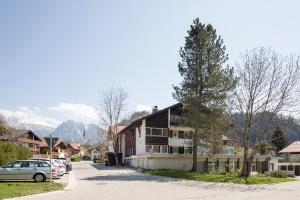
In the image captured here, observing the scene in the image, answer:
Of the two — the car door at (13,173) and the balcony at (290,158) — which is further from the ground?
the car door at (13,173)

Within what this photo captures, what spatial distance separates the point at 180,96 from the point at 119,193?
2473cm

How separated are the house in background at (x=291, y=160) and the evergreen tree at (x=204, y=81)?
41098 mm

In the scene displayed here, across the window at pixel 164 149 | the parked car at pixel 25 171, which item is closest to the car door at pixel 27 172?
the parked car at pixel 25 171

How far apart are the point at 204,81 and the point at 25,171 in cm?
2321

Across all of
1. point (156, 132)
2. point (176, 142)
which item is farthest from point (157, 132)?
point (176, 142)

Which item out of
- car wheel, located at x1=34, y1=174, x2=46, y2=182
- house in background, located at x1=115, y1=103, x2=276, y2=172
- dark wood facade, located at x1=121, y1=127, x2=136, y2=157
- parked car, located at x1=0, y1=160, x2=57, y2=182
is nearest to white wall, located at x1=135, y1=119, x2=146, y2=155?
house in background, located at x1=115, y1=103, x2=276, y2=172

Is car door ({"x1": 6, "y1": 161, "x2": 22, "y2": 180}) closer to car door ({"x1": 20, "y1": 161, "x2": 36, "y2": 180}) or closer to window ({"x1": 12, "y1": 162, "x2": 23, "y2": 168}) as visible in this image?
window ({"x1": 12, "y1": 162, "x2": 23, "y2": 168})

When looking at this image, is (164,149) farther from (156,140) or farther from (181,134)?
(181,134)

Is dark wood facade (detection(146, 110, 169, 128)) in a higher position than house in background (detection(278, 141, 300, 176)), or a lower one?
higher

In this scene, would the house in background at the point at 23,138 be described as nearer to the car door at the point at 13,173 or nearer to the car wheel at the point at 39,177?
the car door at the point at 13,173

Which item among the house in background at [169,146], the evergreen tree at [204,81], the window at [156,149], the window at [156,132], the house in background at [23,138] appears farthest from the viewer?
the house in background at [23,138]

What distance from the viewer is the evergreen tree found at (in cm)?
4272

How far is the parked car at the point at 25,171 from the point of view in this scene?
26.6 m

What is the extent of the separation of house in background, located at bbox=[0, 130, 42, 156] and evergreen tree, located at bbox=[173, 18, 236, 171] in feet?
114
